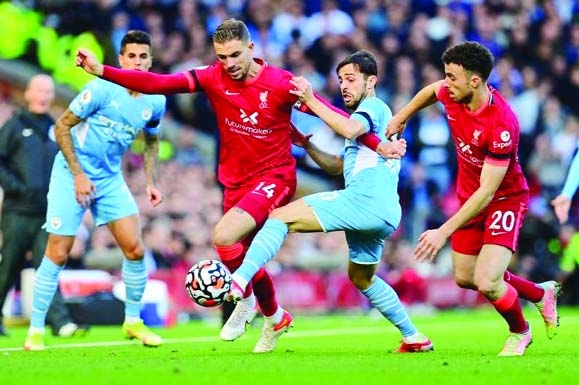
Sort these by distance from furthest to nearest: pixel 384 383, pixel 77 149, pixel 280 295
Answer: pixel 280 295 < pixel 77 149 < pixel 384 383

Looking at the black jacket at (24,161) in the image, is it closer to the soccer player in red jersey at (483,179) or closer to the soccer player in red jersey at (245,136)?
the soccer player in red jersey at (245,136)

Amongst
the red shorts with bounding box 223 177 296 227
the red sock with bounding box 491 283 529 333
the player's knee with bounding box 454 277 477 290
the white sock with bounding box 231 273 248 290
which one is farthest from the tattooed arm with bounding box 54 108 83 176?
the red sock with bounding box 491 283 529 333

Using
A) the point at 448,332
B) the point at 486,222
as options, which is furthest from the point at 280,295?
the point at 486,222

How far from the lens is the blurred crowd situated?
2023cm

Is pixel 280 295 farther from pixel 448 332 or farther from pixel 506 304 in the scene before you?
pixel 506 304

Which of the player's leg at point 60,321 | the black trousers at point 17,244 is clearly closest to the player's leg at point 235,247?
the player's leg at point 60,321

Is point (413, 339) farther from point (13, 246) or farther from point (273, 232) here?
point (13, 246)

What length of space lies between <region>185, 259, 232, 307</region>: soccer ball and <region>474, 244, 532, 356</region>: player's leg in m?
1.89

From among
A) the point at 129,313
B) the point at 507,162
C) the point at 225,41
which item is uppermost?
the point at 225,41

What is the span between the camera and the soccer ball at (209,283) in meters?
8.91

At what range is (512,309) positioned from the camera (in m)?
9.66

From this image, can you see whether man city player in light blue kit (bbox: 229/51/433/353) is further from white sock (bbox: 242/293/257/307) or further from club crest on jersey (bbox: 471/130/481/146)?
club crest on jersey (bbox: 471/130/481/146)

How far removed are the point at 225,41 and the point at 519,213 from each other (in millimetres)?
2510

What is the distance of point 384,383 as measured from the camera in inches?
296
